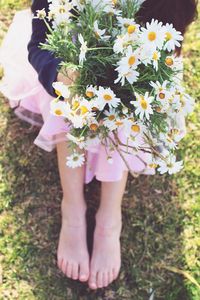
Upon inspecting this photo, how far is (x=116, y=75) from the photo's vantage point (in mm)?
1159

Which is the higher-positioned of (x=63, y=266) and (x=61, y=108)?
(x=61, y=108)

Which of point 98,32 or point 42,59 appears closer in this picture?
point 98,32

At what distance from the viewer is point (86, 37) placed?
1.13 m

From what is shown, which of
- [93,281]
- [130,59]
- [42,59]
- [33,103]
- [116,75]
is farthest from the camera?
[33,103]

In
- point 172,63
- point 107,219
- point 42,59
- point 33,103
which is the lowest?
point 107,219

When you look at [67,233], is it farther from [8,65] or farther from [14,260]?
[8,65]

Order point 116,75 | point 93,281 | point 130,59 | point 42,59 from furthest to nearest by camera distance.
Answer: point 93,281
point 42,59
point 116,75
point 130,59

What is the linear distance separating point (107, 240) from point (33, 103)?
0.46m

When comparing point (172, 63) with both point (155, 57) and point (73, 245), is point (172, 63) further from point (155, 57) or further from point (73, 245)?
point (73, 245)

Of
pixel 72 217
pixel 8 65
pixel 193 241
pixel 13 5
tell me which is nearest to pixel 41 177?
pixel 72 217

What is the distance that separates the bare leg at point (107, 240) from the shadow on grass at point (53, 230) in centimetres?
4

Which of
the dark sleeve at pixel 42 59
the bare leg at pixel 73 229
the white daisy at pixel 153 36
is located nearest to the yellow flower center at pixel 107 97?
the white daisy at pixel 153 36

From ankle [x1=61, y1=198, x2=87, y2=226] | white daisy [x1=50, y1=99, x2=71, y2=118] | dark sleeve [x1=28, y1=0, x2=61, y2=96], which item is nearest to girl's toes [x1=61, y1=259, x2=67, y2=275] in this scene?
ankle [x1=61, y1=198, x2=87, y2=226]

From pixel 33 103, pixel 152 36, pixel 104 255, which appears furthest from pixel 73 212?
pixel 152 36
